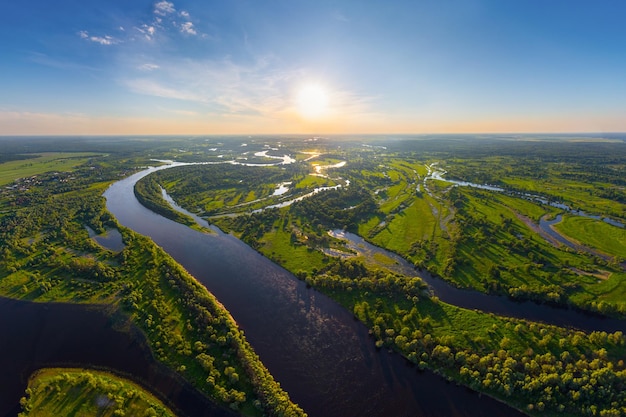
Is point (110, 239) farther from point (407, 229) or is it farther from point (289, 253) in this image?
point (407, 229)

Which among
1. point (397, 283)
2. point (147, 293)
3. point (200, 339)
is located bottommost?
point (200, 339)

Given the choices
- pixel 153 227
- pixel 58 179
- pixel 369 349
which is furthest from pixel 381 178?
pixel 58 179

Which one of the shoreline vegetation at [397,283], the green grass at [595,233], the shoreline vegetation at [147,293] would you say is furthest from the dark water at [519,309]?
the shoreline vegetation at [147,293]

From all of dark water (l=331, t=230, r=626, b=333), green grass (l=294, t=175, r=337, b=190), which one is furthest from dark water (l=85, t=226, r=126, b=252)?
green grass (l=294, t=175, r=337, b=190)

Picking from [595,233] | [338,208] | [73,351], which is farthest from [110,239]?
[595,233]

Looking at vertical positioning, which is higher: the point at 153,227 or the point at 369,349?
the point at 153,227

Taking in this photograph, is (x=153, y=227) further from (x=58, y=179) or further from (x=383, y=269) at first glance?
(x=58, y=179)

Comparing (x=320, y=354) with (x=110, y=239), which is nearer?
(x=320, y=354)
